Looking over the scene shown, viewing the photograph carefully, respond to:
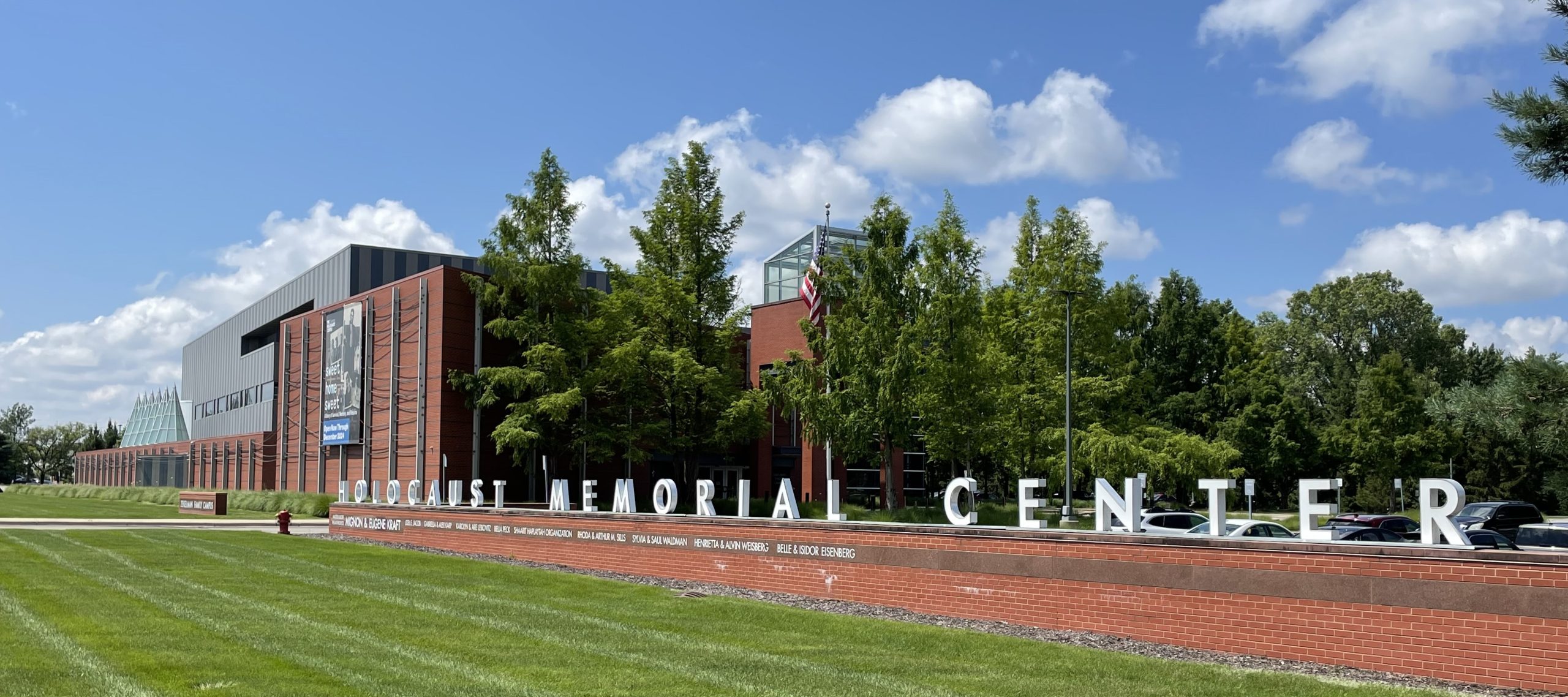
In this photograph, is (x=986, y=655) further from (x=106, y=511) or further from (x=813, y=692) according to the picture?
(x=106, y=511)

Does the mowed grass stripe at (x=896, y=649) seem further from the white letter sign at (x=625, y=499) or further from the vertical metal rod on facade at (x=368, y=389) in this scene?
the vertical metal rod on facade at (x=368, y=389)

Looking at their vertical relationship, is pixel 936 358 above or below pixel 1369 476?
above

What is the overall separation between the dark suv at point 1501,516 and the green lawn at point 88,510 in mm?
49065

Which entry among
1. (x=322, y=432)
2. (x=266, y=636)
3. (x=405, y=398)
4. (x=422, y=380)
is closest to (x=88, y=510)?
(x=322, y=432)

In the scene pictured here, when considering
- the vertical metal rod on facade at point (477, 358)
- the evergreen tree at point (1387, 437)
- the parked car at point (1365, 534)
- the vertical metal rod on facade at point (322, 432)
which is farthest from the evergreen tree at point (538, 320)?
the evergreen tree at point (1387, 437)

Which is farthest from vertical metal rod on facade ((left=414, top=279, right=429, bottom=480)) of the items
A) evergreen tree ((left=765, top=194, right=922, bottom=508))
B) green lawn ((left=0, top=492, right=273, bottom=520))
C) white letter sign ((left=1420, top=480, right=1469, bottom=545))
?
white letter sign ((left=1420, top=480, right=1469, bottom=545))

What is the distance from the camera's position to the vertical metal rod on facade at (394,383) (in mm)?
53531

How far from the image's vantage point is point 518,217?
155 feet

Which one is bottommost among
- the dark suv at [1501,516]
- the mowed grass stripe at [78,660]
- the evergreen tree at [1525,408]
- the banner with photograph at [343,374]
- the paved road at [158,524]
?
the paved road at [158,524]

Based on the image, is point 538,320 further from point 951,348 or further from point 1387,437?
point 1387,437

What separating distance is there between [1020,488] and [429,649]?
29.0ft

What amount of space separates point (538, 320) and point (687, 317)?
6842 millimetres

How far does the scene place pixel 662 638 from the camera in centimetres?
1395

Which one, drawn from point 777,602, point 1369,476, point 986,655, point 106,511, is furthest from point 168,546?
point 1369,476
